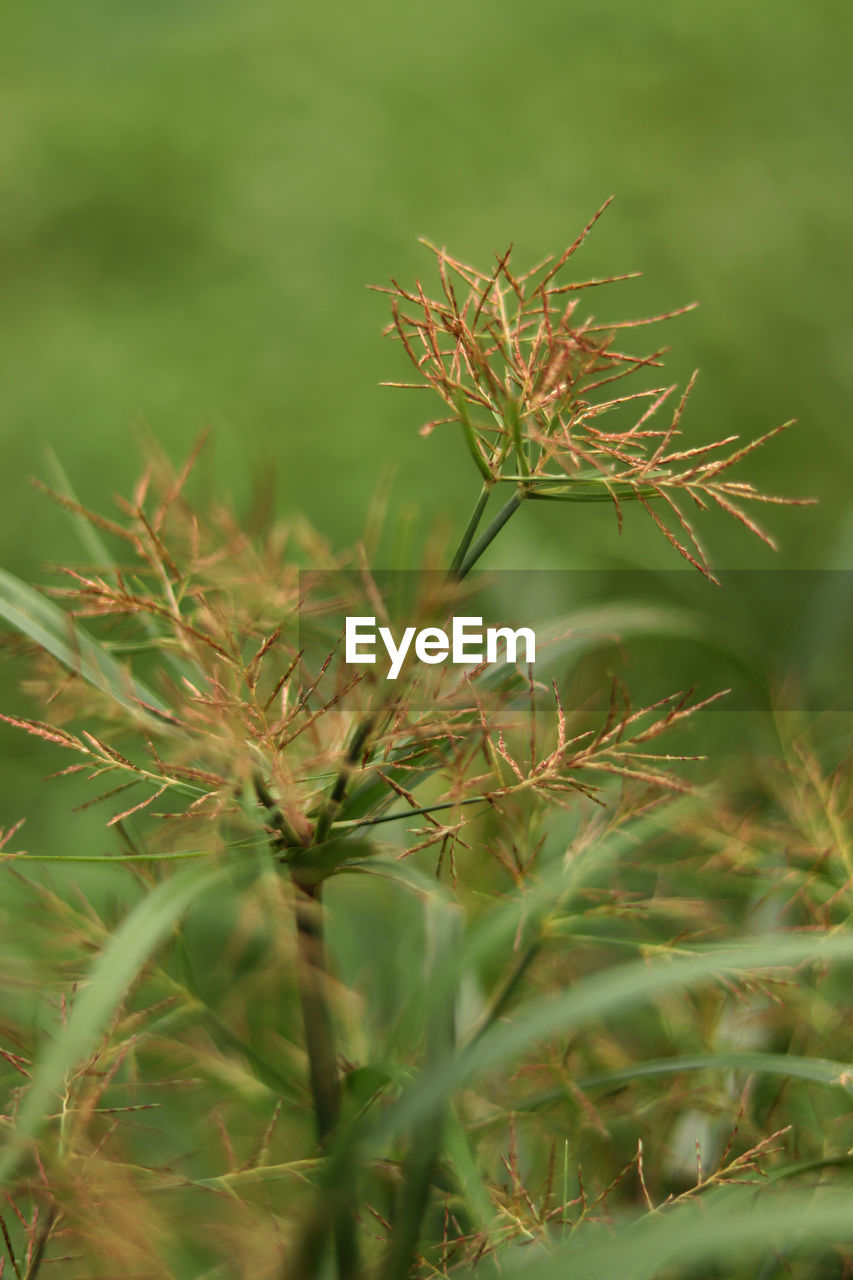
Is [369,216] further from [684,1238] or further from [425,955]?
[684,1238]

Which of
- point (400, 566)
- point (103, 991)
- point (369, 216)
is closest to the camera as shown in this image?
point (103, 991)

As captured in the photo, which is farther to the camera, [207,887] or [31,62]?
[31,62]

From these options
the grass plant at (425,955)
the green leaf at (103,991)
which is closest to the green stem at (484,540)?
the grass plant at (425,955)

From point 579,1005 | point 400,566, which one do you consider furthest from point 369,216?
point 579,1005

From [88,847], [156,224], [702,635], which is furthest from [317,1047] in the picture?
[156,224]

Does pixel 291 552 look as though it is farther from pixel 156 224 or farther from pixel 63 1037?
pixel 63 1037

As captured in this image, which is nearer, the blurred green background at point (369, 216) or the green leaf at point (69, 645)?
the green leaf at point (69, 645)

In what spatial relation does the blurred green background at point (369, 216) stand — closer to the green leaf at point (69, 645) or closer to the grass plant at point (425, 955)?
the grass plant at point (425, 955)

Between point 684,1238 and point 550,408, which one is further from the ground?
point 550,408
